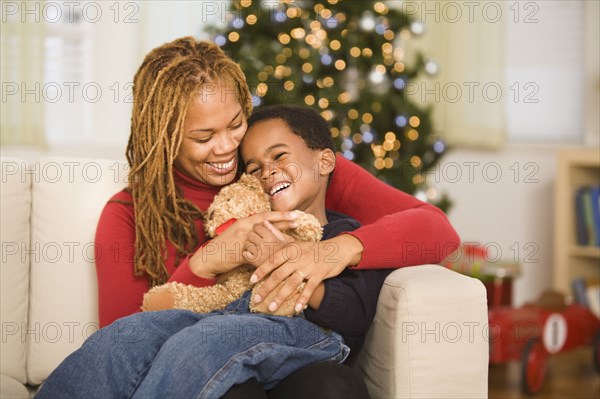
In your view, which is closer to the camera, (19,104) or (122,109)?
(19,104)

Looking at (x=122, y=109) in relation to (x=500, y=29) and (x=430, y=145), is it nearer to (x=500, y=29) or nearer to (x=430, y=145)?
(x=430, y=145)

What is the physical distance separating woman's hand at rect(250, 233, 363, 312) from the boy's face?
0.61 ft

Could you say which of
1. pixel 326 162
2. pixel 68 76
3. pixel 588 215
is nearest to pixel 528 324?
pixel 588 215

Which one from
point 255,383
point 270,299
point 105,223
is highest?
point 105,223

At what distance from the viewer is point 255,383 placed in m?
1.35

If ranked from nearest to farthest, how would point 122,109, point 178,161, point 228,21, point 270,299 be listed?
point 270,299 → point 178,161 → point 228,21 → point 122,109

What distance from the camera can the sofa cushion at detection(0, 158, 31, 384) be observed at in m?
1.79

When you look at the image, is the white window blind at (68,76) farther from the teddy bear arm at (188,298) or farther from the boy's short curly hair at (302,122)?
the teddy bear arm at (188,298)

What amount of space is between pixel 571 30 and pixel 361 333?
3.26 m

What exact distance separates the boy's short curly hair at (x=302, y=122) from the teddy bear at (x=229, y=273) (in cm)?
18

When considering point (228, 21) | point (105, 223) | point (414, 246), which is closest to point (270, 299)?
point (414, 246)

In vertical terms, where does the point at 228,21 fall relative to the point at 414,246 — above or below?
above

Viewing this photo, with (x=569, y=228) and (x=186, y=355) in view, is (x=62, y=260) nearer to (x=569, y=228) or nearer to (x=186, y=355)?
(x=186, y=355)

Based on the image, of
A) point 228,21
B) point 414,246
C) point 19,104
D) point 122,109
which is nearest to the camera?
point 414,246
